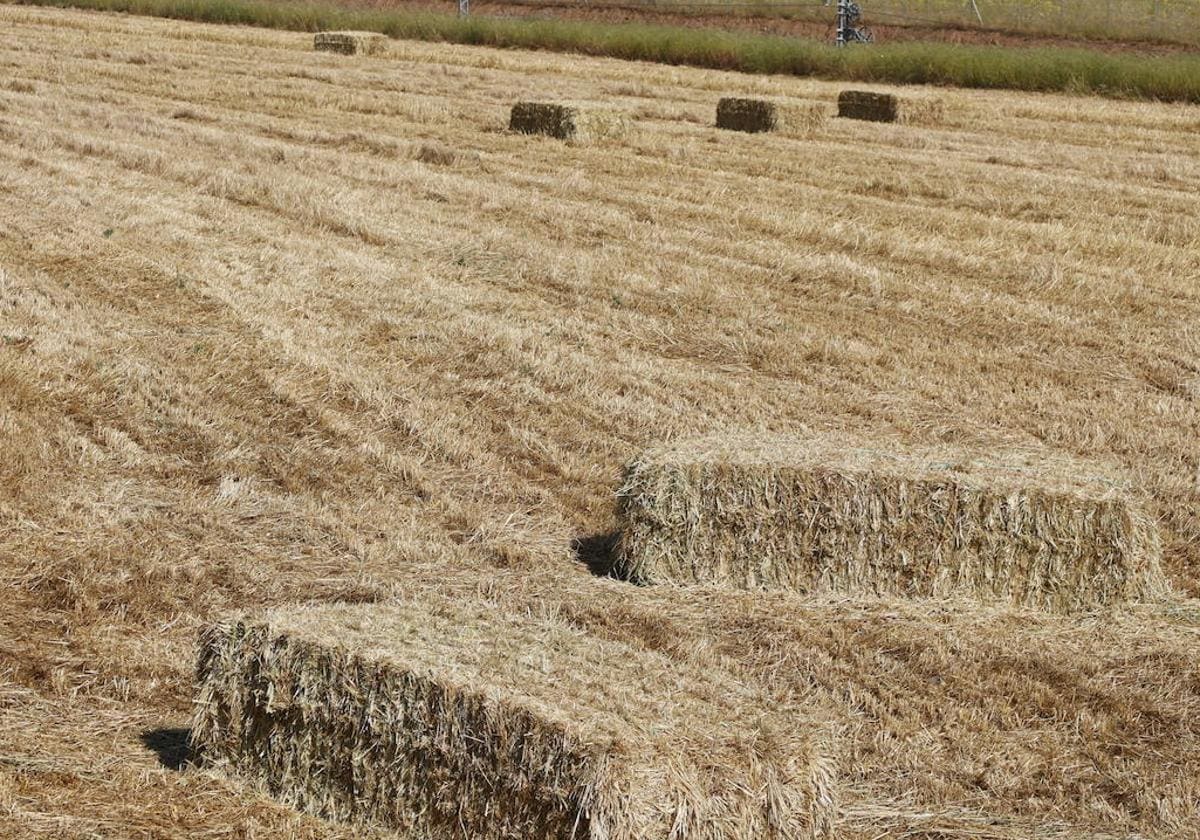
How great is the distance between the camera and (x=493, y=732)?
4.51 meters

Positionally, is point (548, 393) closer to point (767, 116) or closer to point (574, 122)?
point (574, 122)

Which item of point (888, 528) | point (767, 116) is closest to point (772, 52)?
point (767, 116)

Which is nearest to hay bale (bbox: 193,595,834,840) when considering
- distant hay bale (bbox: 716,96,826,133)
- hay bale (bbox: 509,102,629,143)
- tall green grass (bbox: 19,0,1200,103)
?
hay bale (bbox: 509,102,629,143)

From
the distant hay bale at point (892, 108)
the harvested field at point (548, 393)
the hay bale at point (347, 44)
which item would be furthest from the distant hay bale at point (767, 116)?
the hay bale at point (347, 44)

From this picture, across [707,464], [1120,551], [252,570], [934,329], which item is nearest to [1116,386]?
[934,329]

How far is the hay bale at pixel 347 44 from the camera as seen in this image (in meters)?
27.7

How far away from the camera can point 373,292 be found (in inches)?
Result: 429

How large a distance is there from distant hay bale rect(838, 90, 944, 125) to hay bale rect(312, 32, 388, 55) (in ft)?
32.5

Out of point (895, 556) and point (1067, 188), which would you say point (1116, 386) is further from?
point (1067, 188)

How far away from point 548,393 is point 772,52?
20514 mm

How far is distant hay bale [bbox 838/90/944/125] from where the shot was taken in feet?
68.1

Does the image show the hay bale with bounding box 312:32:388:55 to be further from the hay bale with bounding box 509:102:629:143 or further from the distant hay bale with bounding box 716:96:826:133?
the hay bale with bounding box 509:102:629:143

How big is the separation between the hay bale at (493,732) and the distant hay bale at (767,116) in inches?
567

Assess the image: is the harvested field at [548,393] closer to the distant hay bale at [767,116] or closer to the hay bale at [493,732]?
the hay bale at [493,732]
